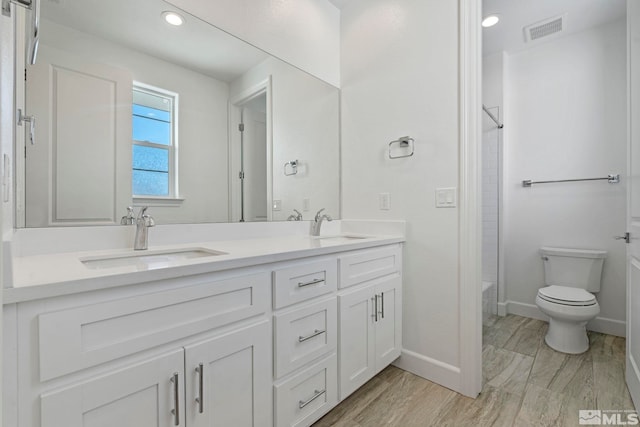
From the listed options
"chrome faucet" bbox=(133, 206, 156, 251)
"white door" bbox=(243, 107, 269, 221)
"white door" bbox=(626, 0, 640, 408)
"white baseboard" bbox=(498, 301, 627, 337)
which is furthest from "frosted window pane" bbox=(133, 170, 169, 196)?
"white baseboard" bbox=(498, 301, 627, 337)

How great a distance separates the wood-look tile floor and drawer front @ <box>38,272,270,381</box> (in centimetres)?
83

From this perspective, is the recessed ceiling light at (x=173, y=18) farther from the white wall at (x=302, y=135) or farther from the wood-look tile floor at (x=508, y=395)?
the wood-look tile floor at (x=508, y=395)

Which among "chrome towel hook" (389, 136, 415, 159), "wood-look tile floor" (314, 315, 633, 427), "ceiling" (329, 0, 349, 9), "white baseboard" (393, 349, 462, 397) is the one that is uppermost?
"ceiling" (329, 0, 349, 9)

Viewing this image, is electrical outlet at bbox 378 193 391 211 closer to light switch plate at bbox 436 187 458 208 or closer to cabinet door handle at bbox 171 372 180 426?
light switch plate at bbox 436 187 458 208

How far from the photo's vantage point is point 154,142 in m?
1.39

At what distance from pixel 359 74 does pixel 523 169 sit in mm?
1812

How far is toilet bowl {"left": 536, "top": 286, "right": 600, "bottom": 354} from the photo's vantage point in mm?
2023

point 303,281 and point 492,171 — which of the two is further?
point 492,171

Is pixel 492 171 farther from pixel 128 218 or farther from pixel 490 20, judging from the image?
pixel 128 218

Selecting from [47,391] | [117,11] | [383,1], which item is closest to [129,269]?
[47,391]

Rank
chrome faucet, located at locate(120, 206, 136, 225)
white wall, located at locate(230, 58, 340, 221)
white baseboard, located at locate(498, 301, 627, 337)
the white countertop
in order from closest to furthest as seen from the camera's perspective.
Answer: the white countertop
chrome faucet, located at locate(120, 206, 136, 225)
white wall, located at locate(230, 58, 340, 221)
white baseboard, located at locate(498, 301, 627, 337)

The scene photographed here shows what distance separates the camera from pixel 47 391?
2.26 ft

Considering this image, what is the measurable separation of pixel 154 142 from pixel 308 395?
1.31 m

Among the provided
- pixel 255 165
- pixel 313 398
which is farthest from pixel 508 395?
pixel 255 165
